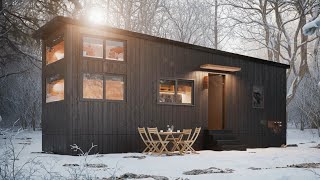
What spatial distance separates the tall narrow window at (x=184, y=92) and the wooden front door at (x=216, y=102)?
1.53 meters

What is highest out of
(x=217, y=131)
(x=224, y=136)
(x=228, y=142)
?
(x=217, y=131)

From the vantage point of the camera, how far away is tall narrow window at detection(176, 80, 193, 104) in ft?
44.7

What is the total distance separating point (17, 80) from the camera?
89.7ft

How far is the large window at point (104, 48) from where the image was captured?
460 inches

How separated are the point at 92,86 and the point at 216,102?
5.46 metres

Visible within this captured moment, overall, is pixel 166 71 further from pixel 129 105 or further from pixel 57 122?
pixel 57 122

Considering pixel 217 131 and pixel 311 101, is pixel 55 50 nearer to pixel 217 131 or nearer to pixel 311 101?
pixel 217 131

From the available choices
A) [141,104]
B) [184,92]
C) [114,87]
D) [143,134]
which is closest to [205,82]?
[184,92]

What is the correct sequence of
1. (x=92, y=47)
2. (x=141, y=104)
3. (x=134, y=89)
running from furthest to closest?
(x=141, y=104), (x=134, y=89), (x=92, y=47)

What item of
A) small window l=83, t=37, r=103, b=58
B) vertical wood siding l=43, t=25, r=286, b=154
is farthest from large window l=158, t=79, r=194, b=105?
small window l=83, t=37, r=103, b=58

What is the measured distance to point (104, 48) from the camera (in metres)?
11.9

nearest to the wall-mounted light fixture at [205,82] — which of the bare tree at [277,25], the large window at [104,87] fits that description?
the large window at [104,87]

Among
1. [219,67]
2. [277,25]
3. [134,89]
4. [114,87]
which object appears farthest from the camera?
[277,25]

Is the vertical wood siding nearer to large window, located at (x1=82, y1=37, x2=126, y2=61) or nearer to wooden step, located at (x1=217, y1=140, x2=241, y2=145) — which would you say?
large window, located at (x1=82, y1=37, x2=126, y2=61)
